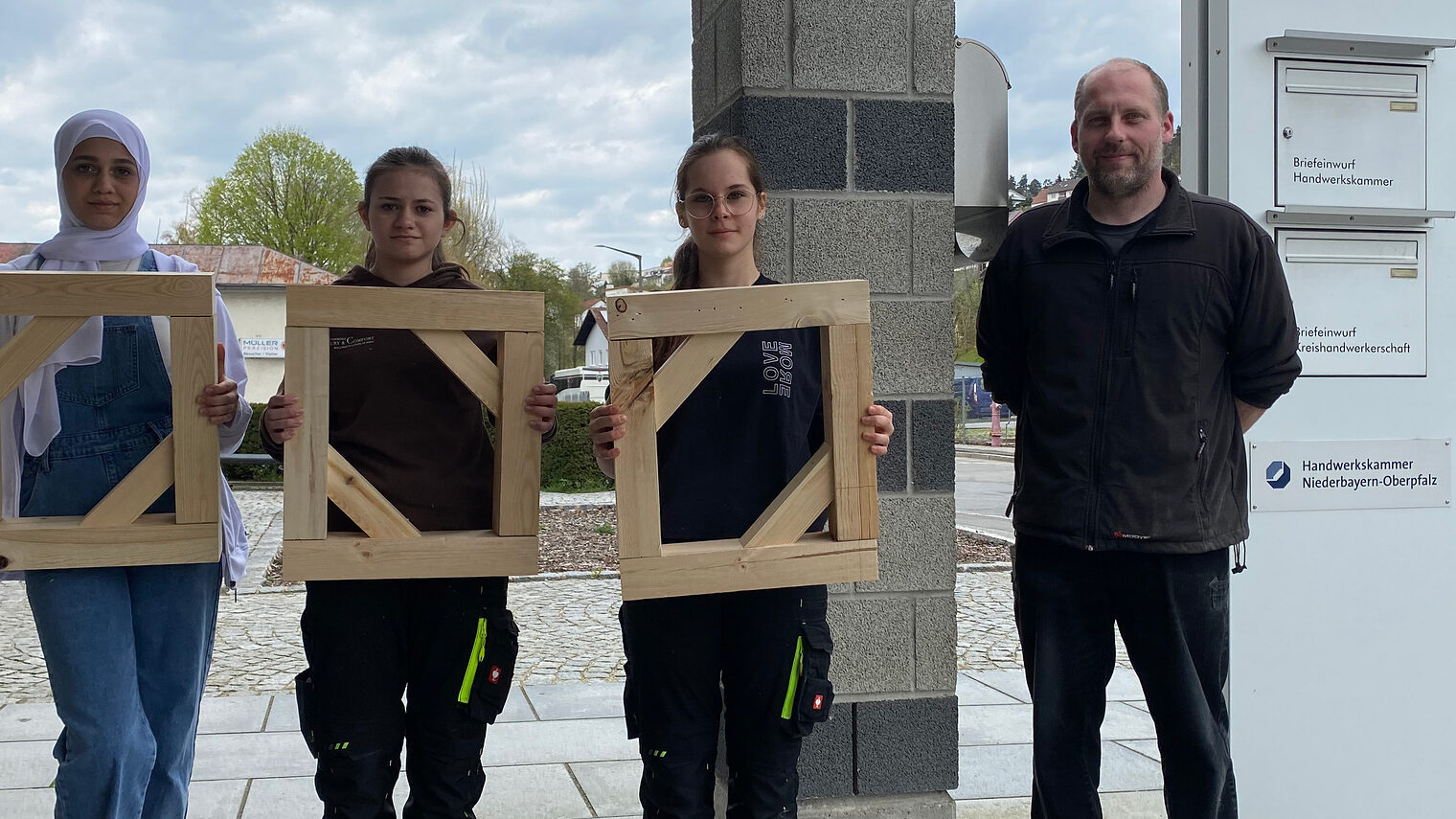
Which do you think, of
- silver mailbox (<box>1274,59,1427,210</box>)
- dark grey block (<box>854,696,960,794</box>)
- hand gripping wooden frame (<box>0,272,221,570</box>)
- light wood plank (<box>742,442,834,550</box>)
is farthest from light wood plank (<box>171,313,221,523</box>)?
silver mailbox (<box>1274,59,1427,210</box>)

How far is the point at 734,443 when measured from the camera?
2424mm

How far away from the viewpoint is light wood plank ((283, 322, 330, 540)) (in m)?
2.32

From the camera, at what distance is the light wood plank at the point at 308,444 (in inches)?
91.4

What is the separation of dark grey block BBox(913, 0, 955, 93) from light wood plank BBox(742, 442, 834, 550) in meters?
1.37

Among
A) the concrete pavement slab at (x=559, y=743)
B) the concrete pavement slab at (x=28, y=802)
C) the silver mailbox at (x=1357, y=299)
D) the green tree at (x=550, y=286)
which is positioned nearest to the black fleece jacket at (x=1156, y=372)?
the silver mailbox at (x=1357, y=299)

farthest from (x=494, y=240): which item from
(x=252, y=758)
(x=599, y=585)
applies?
(x=252, y=758)

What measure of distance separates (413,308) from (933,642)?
177 cm

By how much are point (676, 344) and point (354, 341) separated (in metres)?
0.71

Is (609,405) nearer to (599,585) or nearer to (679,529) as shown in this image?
(679,529)

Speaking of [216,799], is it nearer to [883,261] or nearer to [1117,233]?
[883,261]

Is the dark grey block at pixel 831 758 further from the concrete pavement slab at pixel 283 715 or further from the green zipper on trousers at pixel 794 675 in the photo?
the concrete pavement slab at pixel 283 715

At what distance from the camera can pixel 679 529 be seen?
Answer: 2410mm

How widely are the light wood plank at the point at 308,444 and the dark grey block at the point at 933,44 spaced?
5.93 feet

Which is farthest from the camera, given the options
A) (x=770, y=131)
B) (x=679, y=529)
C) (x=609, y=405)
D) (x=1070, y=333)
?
(x=770, y=131)
